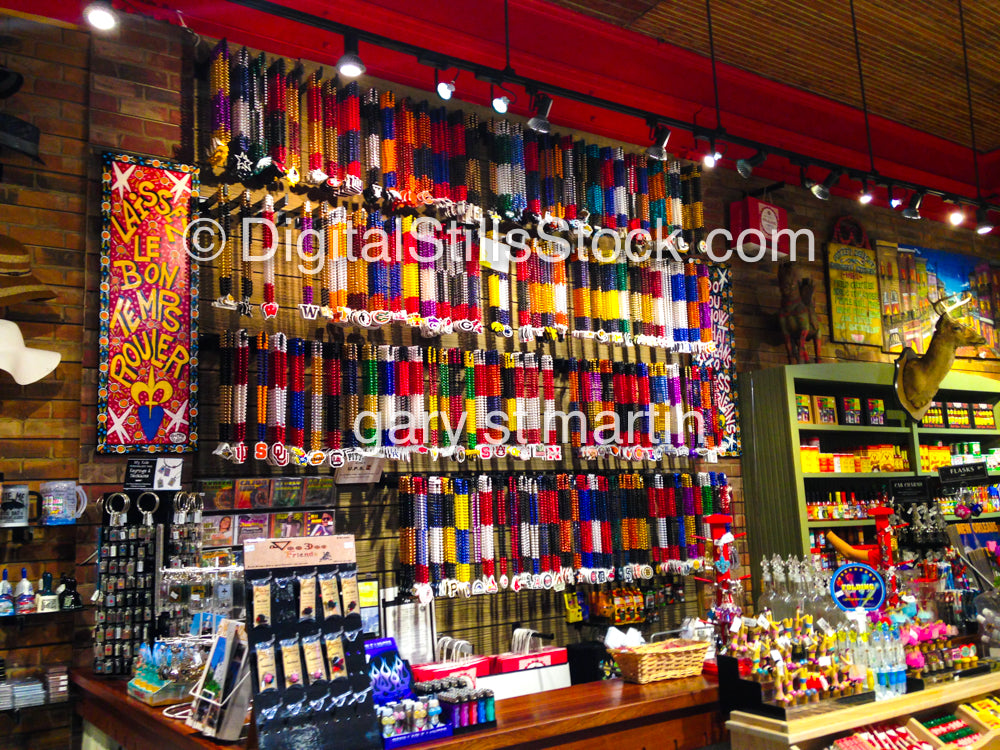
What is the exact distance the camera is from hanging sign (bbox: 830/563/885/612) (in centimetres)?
340

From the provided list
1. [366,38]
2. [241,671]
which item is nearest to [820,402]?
[366,38]

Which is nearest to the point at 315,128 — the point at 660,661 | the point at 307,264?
the point at 307,264

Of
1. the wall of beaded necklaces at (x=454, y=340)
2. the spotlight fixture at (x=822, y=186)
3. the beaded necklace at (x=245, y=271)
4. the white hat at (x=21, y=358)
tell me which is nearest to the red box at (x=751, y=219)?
the spotlight fixture at (x=822, y=186)

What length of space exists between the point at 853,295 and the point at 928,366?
2.58 ft

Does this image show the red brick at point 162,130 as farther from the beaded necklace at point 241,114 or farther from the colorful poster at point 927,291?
the colorful poster at point 927,291

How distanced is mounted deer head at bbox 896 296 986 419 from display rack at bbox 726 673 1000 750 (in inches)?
121

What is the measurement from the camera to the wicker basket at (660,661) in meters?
3.05

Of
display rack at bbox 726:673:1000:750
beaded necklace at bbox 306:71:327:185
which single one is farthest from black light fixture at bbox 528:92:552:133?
display rack at bbox 726:673:1000:750

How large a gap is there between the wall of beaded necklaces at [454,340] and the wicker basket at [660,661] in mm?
1076

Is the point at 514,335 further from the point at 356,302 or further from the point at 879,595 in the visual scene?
the point at 879,595

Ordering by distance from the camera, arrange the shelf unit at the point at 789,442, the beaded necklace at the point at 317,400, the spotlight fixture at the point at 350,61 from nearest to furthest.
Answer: the spotlight fixture at the point at 350,61, the beaded necklace at the point at 317,400, the shelf unit at the point at 789,442

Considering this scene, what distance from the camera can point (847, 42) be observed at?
533 centimetres

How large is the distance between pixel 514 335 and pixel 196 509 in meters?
1.99

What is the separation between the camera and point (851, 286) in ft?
20.9
